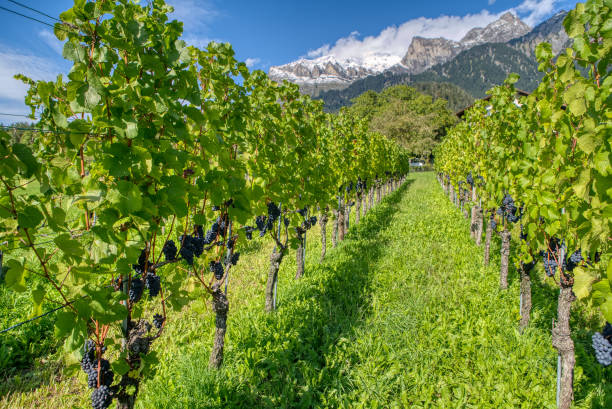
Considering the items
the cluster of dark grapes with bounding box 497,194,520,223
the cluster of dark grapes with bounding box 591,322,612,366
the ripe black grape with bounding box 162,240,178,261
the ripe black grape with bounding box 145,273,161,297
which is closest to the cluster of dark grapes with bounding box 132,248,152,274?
the ripe black grape with bounding box 145,273,161,297

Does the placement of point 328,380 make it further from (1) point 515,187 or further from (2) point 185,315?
(1) point 515,187

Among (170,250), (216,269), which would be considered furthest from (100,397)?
(216,269)

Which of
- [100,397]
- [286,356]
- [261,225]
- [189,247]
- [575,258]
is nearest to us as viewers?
[100,397]

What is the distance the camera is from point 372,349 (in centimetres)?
367

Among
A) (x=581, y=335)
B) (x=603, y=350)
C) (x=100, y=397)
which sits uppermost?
(x=100, y=397)

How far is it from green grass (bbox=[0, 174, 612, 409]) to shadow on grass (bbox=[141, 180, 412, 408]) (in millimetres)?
13

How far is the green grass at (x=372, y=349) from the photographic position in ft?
9.76

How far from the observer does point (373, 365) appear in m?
3.39

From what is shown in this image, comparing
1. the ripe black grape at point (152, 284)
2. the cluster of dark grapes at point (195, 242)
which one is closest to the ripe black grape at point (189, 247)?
the cluster of dark grapes at point (195, 242)

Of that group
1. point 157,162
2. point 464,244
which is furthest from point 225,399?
point 464,244

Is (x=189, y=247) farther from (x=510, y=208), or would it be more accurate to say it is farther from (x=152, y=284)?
(x=510, y=208)

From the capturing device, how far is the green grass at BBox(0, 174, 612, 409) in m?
2.97

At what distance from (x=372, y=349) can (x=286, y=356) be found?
1.02m

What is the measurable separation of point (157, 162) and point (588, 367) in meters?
4.67
